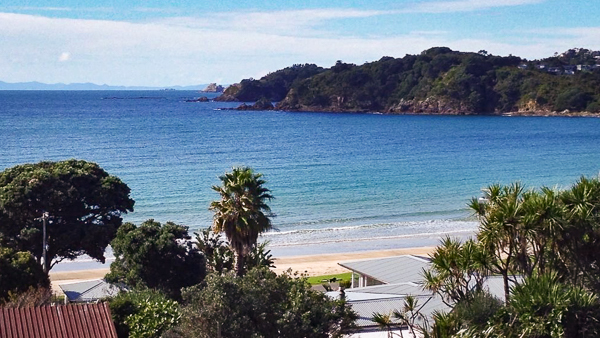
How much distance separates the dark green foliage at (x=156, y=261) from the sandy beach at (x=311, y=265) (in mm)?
7771

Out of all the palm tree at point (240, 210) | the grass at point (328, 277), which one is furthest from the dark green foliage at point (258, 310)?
the grass at point (328, 277)

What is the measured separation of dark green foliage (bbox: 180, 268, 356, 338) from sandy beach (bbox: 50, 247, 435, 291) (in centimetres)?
1901

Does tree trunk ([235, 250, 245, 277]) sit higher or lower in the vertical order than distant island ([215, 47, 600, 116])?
lower

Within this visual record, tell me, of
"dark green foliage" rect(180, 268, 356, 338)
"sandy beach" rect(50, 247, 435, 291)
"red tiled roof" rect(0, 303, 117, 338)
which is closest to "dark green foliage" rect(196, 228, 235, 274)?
"sandy beach" rect(50, 247, 435, 291)

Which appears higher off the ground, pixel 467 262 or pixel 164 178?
pixel 467 262

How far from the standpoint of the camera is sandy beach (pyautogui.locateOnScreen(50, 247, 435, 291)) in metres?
38.3

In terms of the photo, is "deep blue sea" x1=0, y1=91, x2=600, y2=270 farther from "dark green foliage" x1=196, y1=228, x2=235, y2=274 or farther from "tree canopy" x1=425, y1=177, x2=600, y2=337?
"tree canopy" x1=425, y1=177, x2=600, y2=337

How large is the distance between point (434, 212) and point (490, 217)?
139 ft

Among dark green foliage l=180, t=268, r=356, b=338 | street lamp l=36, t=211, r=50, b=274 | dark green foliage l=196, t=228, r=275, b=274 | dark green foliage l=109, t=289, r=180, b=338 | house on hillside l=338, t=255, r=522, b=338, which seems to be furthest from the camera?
street lamp l=36, t=211, r=50, b=274

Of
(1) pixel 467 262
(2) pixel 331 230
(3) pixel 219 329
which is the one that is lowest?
(2) pixel 331 230

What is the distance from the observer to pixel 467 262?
15398 millimetres

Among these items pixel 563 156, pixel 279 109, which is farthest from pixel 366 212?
pixel 279 109

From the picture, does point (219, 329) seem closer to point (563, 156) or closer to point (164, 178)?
point (164, 178)

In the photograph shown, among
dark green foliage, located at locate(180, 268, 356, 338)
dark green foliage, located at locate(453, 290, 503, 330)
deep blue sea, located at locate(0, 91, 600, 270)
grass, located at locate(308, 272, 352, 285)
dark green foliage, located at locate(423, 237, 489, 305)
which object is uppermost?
dark green foliage, located at locate(423, 237, 489, 305)
